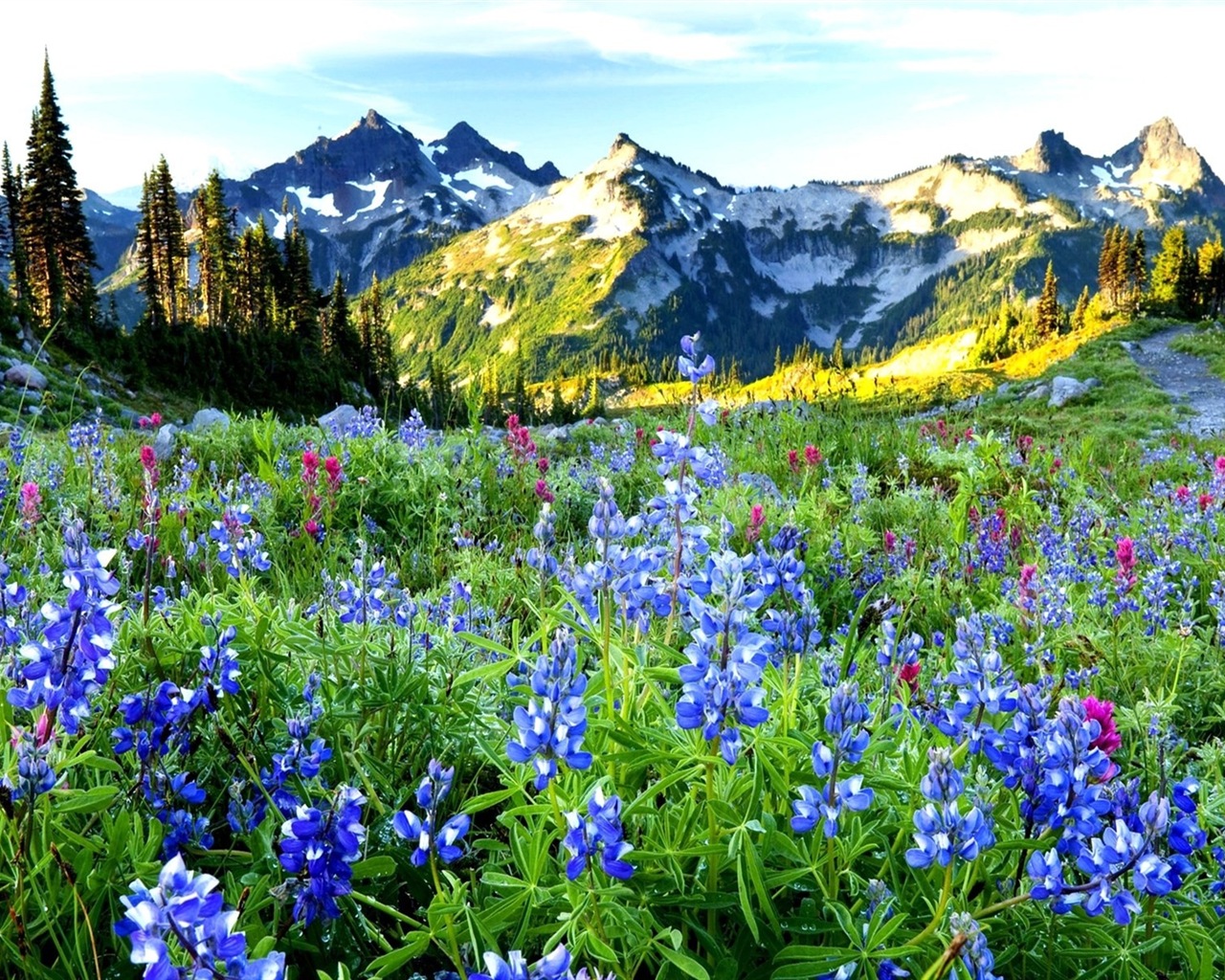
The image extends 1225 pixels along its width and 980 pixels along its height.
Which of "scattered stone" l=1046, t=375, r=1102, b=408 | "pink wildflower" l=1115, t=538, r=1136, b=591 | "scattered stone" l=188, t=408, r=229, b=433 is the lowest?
"scattered stone" l=1046, t=375, r=1102, b=408

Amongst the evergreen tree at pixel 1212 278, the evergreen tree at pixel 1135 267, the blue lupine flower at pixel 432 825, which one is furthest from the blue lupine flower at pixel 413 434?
the evergreen tree at pixel 1212 278

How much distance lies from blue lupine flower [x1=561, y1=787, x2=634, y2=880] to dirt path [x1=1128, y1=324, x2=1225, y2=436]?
23865 mm

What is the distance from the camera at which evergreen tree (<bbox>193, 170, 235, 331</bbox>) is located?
6938cm

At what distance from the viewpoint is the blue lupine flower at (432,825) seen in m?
1.52

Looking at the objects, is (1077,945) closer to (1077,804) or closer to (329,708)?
(1077,804)

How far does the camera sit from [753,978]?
173 cm

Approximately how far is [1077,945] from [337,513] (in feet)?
20.6

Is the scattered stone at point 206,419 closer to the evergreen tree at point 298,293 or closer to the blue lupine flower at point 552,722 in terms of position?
the blue lupine flower at point 552,722

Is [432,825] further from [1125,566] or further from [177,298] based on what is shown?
[177,298]

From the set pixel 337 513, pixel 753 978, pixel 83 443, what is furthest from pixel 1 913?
pixel 83 443

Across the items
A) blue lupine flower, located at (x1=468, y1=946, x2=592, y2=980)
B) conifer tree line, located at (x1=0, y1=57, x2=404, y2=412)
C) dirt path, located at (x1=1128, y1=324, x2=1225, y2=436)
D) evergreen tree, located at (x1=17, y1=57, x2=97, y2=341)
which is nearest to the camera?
blue lupine flower, located at (x1=468, y1=946, x2=592, y2=980)

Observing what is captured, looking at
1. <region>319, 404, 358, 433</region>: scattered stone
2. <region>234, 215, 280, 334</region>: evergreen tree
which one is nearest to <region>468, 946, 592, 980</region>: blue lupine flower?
<region>319, 404, 358, 433</region>: scattered stone

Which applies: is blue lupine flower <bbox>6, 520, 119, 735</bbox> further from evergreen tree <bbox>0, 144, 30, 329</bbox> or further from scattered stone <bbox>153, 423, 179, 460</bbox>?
evergreen tree <bbox>0, 144, 30, 329</bbox>

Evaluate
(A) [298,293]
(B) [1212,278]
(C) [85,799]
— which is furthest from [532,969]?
(B) [1212,278]
